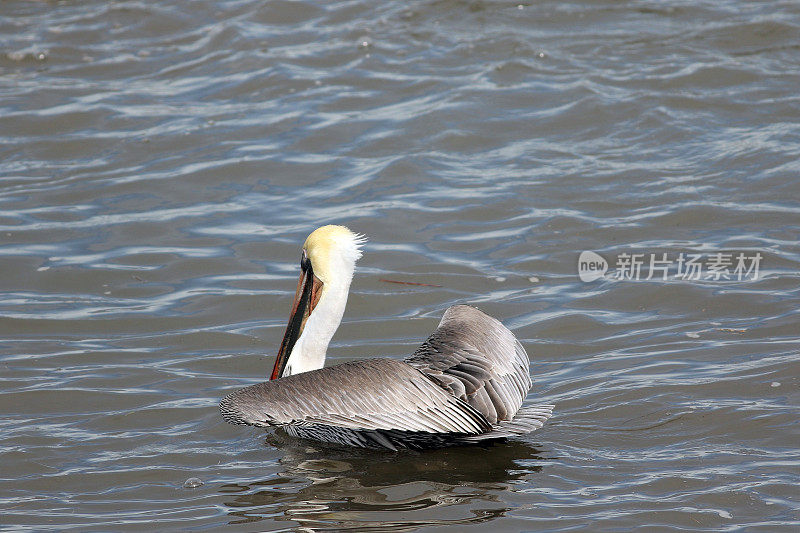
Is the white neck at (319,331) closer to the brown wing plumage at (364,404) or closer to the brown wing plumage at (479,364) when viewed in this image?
the brown wing plumage at (479,364)

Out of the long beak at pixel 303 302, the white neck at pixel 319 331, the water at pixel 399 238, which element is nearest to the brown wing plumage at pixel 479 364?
the water at pixel 399 238

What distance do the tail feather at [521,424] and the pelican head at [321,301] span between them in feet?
3.15

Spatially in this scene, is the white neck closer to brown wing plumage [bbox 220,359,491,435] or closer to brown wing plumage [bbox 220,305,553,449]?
brown wing plumage [bbox 220,305,553,449]

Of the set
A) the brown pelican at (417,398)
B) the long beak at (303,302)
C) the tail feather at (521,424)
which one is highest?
the long beak at (303,302)

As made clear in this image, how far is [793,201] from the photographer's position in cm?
609

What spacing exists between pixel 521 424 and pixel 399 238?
2589 mm

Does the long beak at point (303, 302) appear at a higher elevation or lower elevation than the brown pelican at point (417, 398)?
higher

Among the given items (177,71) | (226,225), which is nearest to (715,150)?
(226,225)

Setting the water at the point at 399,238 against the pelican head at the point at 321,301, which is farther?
the pelican head at the point at 321,301
